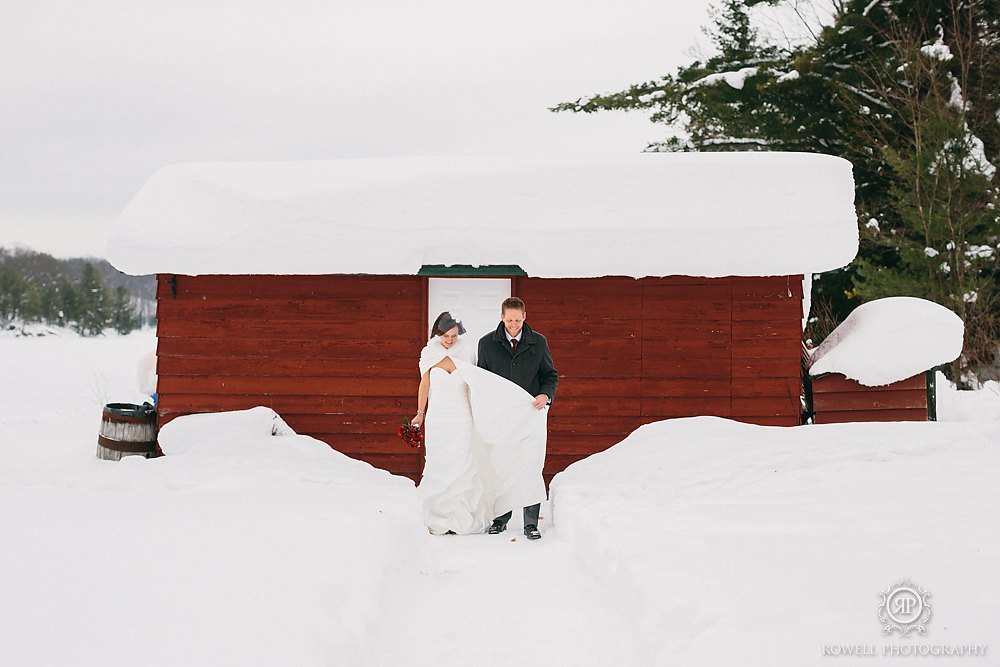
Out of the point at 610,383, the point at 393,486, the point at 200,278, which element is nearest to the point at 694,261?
the point at 610,383

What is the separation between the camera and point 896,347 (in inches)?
369

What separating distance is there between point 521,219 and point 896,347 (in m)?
4.53

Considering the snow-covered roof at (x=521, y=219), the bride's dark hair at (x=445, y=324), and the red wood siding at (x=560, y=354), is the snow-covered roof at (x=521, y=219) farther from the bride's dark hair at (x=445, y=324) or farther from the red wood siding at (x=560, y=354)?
the bride's dark hair at (x=445, y=324)

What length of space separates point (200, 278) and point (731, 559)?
276 inches

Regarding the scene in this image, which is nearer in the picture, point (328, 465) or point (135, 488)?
point (135, 488)

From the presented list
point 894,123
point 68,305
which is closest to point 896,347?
point 894,123

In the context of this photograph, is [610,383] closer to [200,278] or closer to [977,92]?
[200,278]

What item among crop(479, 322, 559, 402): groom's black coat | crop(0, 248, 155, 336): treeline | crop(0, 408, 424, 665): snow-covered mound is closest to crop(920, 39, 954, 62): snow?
crop(479, 322, 559, 402): groom's black coat

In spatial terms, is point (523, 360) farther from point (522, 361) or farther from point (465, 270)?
point (465, 270)

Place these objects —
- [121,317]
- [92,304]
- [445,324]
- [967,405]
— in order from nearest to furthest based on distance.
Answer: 1. [445,324]
2. [967,405]
3. [92,304]
4. [121,317]

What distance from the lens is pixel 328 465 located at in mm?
8734

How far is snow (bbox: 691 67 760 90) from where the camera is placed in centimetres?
1889

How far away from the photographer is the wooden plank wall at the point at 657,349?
9.36 metres

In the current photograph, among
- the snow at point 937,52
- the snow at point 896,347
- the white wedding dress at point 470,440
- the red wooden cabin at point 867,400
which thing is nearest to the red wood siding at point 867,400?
the red wooden cabin at point 867,400
